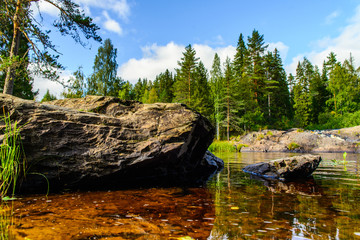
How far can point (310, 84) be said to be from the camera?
49.5 meters

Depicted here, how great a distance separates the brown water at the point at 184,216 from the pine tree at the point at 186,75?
112 ft

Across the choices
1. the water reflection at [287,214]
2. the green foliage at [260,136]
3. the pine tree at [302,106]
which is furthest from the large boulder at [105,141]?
the pine tree at [302,106]

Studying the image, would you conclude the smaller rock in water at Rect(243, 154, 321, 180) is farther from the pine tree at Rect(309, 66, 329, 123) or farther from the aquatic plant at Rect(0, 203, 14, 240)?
the pine tree at Rect(309, 66, 329, 123)

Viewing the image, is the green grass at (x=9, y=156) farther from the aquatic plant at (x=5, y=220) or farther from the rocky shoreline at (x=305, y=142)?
the rocky shoreline at (x=305, y=142)

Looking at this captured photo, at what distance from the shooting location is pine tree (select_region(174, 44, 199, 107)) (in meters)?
37.3

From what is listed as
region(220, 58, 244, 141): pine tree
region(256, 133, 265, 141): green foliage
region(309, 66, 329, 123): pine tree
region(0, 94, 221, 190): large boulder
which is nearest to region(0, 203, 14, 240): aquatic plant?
region(0, 94, 221, 190): large boulder

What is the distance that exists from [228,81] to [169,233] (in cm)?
3222

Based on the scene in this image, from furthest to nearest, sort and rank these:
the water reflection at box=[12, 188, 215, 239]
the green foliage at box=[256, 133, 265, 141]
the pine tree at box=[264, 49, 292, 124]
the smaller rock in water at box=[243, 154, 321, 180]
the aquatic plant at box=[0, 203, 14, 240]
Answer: the pine tree at box=[264, 49, 292, 124], the green foliage at box=[256, 133, 265, 141], the smaller rock in water at box=[243, 154, 321, 180], the water reflection at box=[12, 188, 215, 239], the aquatic plant at box=[0, 203, 14, 240]

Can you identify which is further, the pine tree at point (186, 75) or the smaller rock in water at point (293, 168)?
the pine tree at point (186, 75)

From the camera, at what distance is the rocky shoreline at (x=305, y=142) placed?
65.4 ft

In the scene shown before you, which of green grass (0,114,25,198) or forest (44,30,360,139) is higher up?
forest (44,30,360,139)

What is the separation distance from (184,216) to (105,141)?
2.63 m

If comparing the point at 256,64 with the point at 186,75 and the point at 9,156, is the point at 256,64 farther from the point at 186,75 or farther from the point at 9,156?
the point at 9,156

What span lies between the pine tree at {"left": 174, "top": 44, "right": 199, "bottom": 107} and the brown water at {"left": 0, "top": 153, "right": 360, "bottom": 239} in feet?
112
